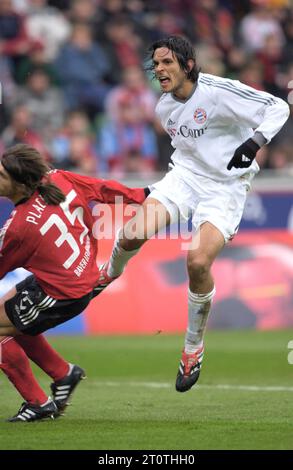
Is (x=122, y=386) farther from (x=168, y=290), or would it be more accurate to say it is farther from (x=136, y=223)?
(x=168, y=290)

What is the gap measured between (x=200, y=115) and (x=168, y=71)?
42 centimetres

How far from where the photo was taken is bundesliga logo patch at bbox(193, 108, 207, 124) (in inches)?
340

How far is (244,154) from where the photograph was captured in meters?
8.04

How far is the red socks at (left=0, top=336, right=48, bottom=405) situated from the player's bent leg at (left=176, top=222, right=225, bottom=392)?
1.19m

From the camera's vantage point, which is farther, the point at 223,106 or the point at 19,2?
the point at 19,2

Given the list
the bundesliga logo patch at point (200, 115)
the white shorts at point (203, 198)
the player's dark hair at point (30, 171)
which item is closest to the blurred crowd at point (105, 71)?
the white shorts at point (203, 198)

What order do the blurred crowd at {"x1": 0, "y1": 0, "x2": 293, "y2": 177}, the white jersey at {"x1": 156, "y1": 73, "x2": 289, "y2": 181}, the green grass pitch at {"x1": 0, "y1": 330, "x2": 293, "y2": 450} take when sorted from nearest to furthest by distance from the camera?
the green grass pitch at {"x1": 0, "y1": 330, "x2": 293, "y2": 450} → the white jersey at {"x1": 156, "y1": 73, "x2": 289, "y2": 181} → the blurred crowd at {"x1": 0, "y1": 0, "x2": 293, "y2": 177}

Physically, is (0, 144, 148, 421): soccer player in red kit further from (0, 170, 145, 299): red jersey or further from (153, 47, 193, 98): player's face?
(153, 47, 193, 98): player's face

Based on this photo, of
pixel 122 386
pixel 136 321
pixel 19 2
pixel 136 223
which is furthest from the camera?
pixel 19 2

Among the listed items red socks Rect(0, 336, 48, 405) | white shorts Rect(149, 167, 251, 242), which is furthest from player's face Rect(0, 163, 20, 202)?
white shorts Rect(149, 167, 251, 242)

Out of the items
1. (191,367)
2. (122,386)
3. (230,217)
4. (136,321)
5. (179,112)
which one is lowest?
(136,321)

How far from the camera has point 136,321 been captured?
13.8 m
